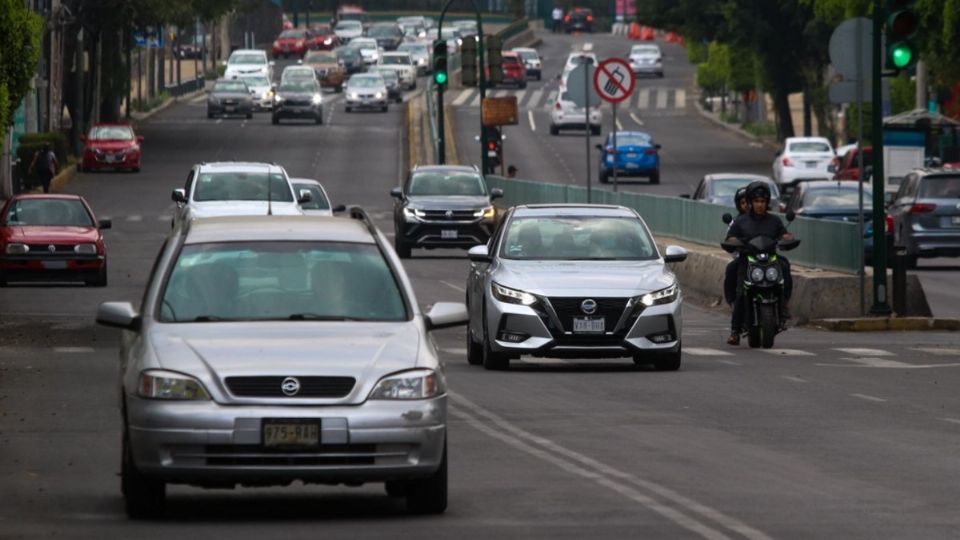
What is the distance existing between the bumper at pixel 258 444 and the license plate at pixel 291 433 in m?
0.03

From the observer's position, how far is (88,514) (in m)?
11.9

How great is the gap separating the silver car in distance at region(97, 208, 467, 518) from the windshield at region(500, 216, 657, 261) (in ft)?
32.6

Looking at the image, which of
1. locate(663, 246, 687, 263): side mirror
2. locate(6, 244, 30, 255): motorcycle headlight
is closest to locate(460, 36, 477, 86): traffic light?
locate(6, 244, 30, 255): motorcycle headlight

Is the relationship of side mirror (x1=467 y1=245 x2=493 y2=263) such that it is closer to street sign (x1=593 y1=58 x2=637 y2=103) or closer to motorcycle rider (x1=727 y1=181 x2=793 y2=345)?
motorcycle rider (x1=727 y1=181 x2=793 y2=345)

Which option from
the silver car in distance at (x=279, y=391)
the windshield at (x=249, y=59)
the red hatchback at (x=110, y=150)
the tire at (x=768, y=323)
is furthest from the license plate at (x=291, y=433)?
the windshield at (x=249, y=59)

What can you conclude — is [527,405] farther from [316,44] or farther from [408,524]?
[316,44]

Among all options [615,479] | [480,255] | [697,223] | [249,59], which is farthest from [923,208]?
[249,59]

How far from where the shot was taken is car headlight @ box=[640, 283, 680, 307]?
21.0 meters

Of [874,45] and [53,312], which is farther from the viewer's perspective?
[53,312]

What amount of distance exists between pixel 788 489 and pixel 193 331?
11.1 feet

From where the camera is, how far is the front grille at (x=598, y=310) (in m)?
20.9

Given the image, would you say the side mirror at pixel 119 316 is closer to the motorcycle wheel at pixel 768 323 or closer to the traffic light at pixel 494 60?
the motorcycle wheel at pixel 768 323

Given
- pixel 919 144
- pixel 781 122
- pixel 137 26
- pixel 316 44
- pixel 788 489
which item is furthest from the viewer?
pixel 316 44

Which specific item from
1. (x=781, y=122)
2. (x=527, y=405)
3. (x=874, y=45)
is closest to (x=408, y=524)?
(x=527, y=405)
